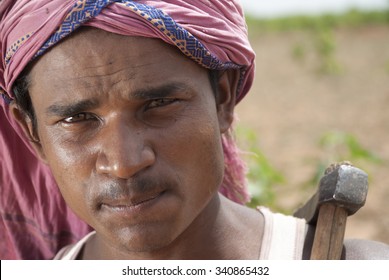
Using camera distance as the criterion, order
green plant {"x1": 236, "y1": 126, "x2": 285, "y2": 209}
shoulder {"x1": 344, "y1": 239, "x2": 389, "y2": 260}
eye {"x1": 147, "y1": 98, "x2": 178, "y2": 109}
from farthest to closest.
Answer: green plant {"x1": 236, "y1": 126, "x2": 285, "y2": 209} < shoulder {"x1": 344, "y1": 239, "x2": 389, "y2": 260} < eye {"x1": 147, "y1": 98, "x2": 178, "y2": 109}

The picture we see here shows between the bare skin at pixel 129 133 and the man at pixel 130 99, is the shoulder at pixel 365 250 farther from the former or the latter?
the bare skin at pixel 129 133

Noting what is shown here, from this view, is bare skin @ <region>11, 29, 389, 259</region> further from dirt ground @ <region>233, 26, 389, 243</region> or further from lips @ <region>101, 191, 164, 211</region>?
dirt ground @ <region>233, 26, 389, 243</region>

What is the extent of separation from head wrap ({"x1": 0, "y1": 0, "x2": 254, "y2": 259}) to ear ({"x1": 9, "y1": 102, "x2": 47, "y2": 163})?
6cm

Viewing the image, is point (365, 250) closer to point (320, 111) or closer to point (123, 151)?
point (123, 151)

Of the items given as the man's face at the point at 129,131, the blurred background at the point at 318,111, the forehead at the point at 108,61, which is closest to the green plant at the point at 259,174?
the blurred background at the point at 318,111

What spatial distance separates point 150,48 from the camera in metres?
1.96

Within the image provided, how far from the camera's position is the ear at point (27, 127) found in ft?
7.45

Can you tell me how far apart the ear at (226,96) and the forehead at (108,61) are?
0.29m

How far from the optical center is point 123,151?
1886 mm

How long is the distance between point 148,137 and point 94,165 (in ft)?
0.70

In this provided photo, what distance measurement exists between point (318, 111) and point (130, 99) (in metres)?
8.20

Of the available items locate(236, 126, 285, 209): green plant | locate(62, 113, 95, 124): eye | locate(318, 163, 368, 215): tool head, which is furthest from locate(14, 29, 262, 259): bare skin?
locate(236, 126, 285, 209): green plant

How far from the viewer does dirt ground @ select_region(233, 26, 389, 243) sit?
6148mm
